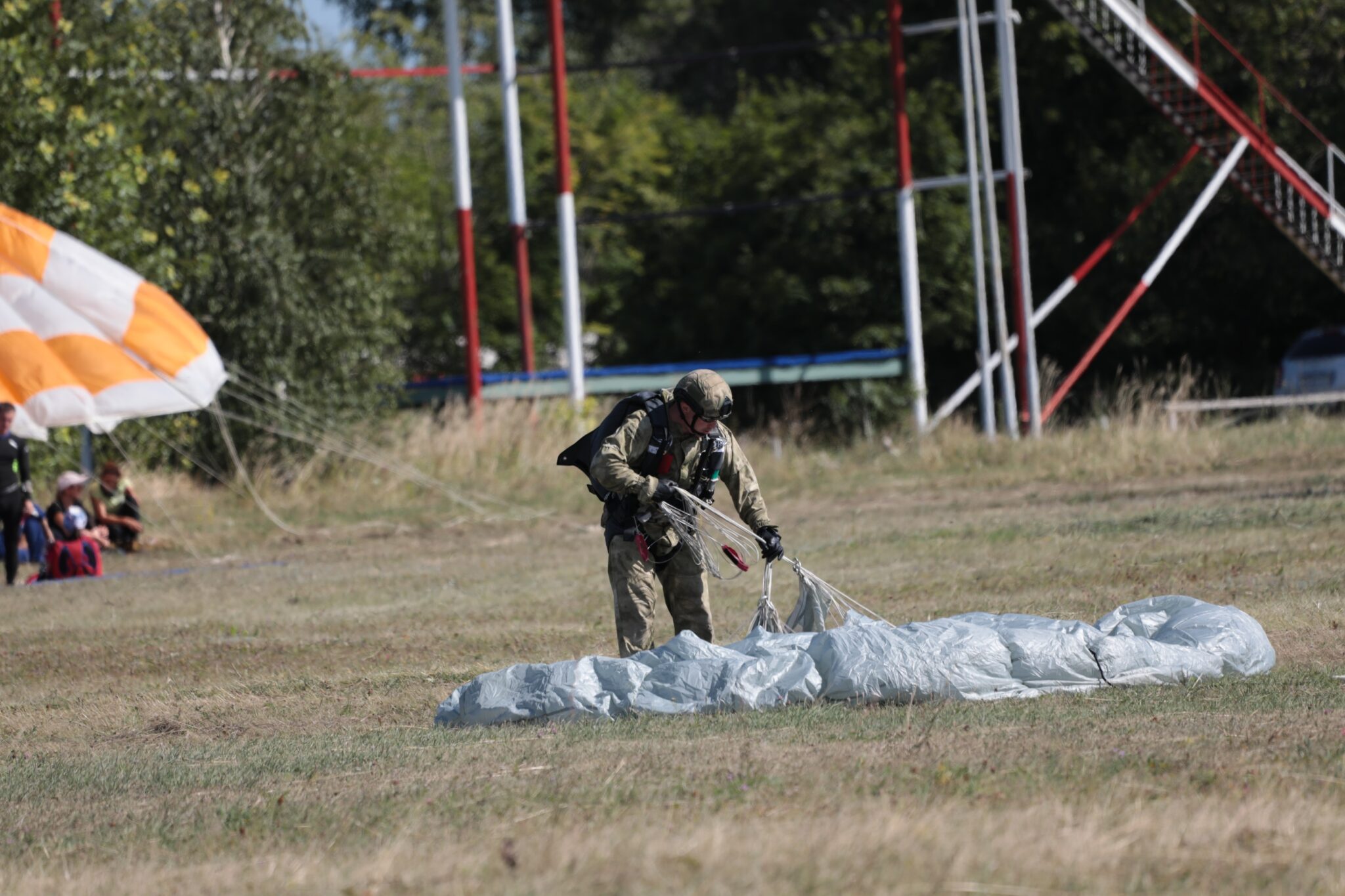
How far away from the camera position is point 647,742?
7.27 m

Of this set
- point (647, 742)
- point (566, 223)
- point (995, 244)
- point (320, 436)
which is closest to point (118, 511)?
point (320, 436)

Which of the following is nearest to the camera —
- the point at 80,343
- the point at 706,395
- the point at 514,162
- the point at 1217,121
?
the point at 706,395

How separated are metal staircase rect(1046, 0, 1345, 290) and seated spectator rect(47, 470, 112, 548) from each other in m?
16.5

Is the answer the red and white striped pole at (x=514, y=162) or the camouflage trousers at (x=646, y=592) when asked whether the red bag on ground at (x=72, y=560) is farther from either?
the red and white striped pole at (x=514, y=162)

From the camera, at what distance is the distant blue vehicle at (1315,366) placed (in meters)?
27.7

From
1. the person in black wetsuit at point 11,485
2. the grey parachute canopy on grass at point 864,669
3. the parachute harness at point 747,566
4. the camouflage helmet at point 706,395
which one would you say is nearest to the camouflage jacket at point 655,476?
the parachute harness at point 747,566

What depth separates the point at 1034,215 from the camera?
34062mm

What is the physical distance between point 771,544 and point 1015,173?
694 inches

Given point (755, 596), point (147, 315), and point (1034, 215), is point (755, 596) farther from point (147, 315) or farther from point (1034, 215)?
point (1034, 215)

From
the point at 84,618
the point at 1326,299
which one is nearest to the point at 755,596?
the point at 84,618

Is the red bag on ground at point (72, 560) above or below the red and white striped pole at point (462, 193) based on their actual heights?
below

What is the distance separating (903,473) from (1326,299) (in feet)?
44.1

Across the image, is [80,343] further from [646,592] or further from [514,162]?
[646,592]

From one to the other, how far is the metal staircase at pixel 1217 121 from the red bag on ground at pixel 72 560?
1683cm
